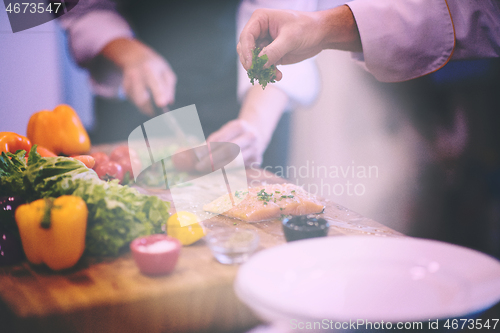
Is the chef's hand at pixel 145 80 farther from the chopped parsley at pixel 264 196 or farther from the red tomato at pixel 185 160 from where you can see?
the chopped parsley at pixel 264 196

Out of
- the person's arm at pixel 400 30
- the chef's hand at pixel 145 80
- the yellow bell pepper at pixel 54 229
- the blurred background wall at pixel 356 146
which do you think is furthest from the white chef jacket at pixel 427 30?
the yellow bell pepper at pixel 54 229

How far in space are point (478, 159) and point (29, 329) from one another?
1.56 metres

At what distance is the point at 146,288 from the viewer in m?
0.76

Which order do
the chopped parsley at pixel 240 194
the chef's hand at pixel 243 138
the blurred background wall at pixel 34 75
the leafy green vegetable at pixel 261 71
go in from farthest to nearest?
the blurred background wall at pixel 34 75 < the chef's hand at pixel 243 138 < the chopped parsley at pixel 240 194 < the leafy green vegetable at pixel 261 71

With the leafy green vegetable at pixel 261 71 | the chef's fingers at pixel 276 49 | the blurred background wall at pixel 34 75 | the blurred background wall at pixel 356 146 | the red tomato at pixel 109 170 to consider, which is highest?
the blurred background wall at pixel 34 75

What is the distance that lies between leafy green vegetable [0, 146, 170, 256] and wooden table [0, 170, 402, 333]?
2.4 inches

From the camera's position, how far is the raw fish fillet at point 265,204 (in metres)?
1.24

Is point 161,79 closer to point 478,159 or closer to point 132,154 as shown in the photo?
point 132,154

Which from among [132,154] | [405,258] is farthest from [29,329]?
[132,154]

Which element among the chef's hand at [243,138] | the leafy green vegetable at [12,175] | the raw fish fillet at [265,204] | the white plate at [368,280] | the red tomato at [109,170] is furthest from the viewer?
the chef's hand at [243,138]

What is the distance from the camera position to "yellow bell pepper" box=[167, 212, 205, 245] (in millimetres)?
987

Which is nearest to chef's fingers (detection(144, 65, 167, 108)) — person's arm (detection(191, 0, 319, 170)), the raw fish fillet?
person's arm (detection(191, 0, 319, 170))

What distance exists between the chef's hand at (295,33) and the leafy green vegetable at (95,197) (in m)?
0.51

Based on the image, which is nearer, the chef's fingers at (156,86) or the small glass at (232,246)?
the small glass at (232,246)
